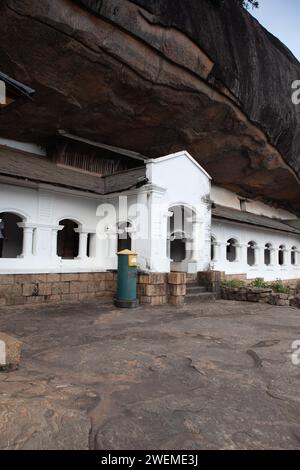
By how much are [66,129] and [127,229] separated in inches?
149

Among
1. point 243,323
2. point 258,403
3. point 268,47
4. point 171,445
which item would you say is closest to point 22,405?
point 171,445

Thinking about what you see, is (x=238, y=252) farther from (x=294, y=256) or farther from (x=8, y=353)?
(x=8, y=353)

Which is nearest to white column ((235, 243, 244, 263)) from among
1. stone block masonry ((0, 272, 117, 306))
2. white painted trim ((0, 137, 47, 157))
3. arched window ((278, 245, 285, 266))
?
arched window ((278, 245, 285, 266))

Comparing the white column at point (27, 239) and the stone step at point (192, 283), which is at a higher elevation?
the white column at point (27, 239)

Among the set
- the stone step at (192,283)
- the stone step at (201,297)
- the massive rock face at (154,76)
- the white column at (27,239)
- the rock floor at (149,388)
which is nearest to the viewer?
the rock floor at (149,388)

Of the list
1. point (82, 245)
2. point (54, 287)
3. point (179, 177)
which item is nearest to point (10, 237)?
point (82, 245)

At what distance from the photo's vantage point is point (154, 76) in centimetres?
965

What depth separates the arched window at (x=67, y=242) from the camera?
12445 millimetres

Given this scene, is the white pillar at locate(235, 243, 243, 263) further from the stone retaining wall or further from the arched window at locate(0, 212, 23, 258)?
the arched window at locate(0, 212, 23, 258)

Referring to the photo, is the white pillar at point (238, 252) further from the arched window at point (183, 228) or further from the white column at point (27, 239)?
the white column at point (27, 239)

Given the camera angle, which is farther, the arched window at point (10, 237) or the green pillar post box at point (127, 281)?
the arched window at point (10, 237)

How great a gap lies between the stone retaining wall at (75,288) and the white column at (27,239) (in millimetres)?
746

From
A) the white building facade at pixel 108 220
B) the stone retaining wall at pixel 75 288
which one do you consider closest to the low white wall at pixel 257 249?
the white building facade at pixel 108 220

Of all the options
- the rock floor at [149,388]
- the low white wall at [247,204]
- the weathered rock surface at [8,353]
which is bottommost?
the rock floor at [149,388]
